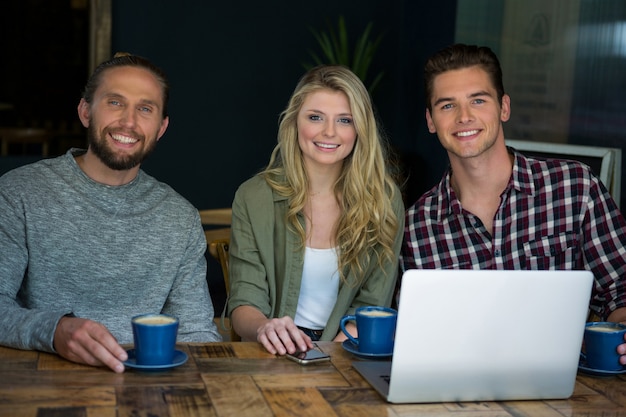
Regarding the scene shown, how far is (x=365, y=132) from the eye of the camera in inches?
103

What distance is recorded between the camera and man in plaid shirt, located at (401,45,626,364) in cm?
246

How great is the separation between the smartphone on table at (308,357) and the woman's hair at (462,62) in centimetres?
114

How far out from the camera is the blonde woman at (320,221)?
2471 mm

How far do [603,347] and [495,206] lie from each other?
2.86 feet

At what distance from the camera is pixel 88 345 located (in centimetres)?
160

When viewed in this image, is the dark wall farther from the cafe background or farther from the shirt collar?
the shirt collar

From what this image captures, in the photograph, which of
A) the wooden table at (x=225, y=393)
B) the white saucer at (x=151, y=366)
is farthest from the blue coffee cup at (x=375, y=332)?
the white saucer at (x=151, y=366)

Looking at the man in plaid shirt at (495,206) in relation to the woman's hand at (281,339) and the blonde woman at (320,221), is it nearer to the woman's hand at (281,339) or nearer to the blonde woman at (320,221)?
the blonde woman at (320,221)

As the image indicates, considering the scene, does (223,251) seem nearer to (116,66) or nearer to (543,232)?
(116,66)

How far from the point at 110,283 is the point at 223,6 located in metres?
4.32

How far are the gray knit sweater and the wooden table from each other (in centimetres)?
44

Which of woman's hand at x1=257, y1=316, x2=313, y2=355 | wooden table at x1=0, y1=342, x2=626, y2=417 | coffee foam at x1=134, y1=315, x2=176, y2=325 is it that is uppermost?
coffee foam at x1=134, y1=315, x2=176, y2=325

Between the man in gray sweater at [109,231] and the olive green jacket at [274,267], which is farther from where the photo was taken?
the olive green jacket at [274,267]

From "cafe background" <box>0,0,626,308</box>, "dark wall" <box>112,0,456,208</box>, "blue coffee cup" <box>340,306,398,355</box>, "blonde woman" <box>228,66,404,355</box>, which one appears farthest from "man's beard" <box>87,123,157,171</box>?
"dark wall" <box>112,0,456,208</box>
